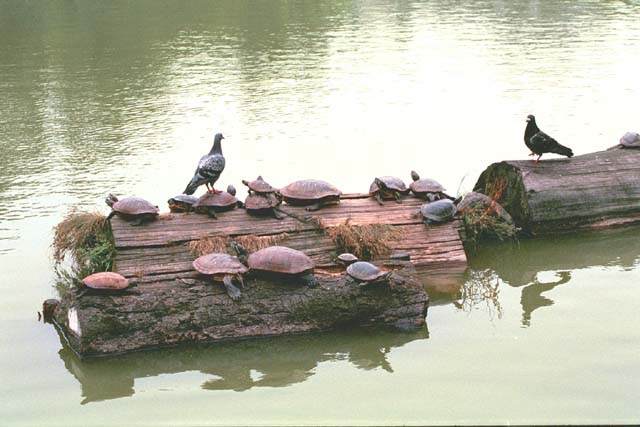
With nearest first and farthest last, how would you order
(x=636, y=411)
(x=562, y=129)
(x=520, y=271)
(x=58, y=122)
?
(x=636, y=411), (x=520, y=271), (x=562, y=129), (x=58, y=122)

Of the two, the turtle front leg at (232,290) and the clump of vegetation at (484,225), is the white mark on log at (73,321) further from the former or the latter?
the clump of vegetation at (484,225)

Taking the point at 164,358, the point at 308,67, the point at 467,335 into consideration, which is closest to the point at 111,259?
the point at 164,358

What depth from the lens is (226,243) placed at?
21.5ft

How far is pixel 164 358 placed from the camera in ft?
18.5

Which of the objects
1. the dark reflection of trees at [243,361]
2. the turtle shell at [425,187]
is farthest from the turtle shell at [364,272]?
the turtle shell at [425,187]

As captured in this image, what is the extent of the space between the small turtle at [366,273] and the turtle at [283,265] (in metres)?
0.28

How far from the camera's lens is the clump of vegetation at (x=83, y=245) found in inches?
265

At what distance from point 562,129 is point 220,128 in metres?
4.80

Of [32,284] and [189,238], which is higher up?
[189,238]

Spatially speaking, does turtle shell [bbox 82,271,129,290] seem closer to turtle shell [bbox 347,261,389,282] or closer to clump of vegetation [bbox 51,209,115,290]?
clump of vegetation [bbox 51,209,115,290]

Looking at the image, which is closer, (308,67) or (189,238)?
(189,238)

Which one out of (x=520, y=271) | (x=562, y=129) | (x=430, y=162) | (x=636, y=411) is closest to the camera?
(x=636, y=411)

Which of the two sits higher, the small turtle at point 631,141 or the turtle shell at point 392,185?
the small turtle at point 631,141

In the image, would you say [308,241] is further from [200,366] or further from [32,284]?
[32,284]
